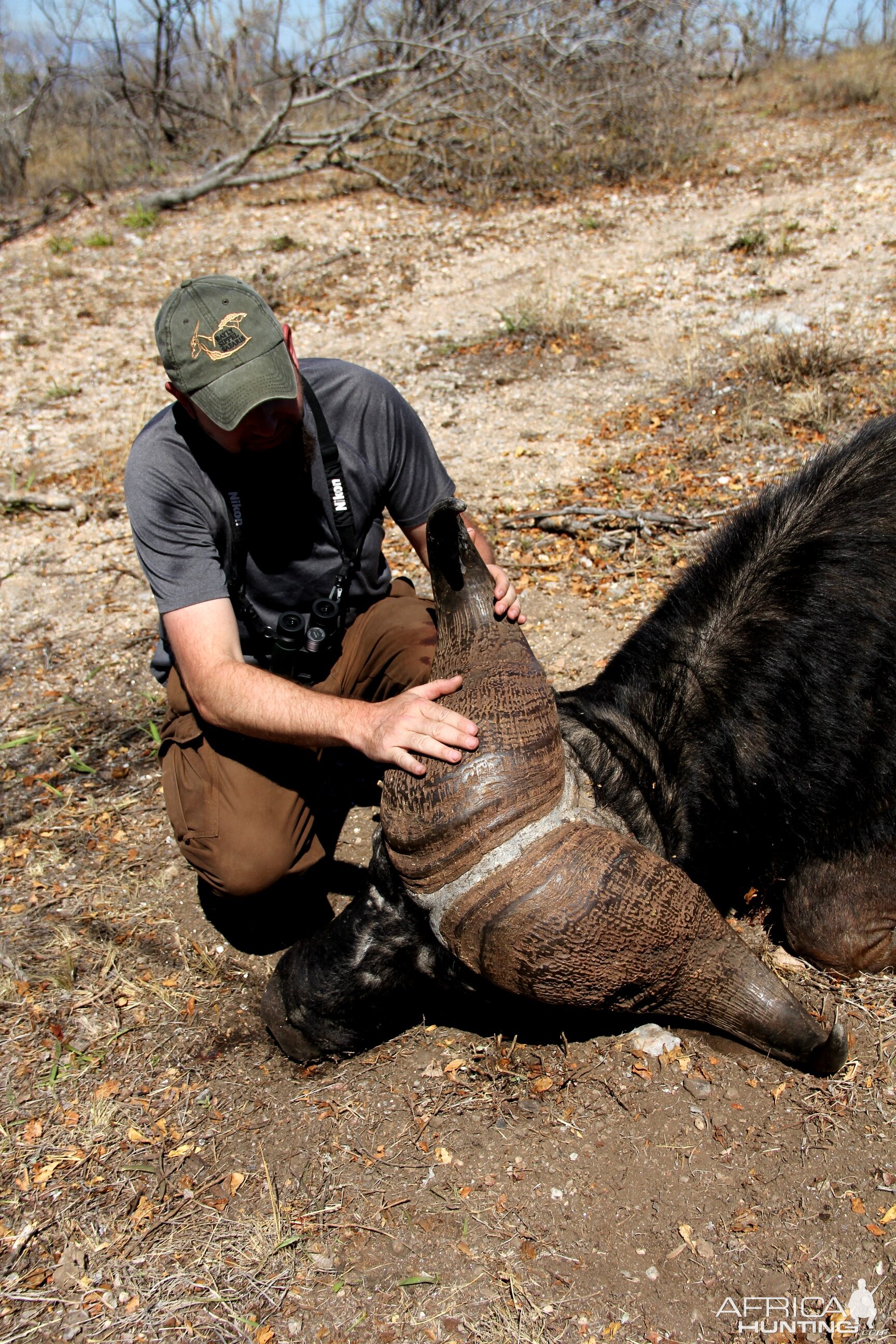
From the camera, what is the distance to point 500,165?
453 inches

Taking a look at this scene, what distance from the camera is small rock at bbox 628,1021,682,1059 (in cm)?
296

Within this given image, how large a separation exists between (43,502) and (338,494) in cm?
380

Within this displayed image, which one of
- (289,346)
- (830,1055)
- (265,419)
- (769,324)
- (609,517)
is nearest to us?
(830,1055)

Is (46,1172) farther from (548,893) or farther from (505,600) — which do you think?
(505,600)

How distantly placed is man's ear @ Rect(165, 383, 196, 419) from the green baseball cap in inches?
0.9

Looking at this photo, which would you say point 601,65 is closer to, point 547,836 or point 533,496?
point 533,496

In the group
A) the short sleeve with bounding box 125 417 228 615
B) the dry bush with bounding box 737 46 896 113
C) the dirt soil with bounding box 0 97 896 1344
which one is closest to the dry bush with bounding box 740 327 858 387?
the dirt soil with bounding box 0 97 896 1344

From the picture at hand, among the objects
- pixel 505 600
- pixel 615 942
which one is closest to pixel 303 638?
pixel 505 600

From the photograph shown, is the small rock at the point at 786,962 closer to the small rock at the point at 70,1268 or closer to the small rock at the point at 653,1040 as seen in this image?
the small rock at the point at 653,1040

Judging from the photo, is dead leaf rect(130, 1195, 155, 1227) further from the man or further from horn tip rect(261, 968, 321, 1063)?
the man

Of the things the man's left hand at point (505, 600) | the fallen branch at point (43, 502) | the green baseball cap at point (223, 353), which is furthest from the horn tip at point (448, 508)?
the fallen branch at point (43, 502)

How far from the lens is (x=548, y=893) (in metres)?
2.22

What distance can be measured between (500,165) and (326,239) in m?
2.57

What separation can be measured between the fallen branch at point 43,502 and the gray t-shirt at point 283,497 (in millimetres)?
3173
